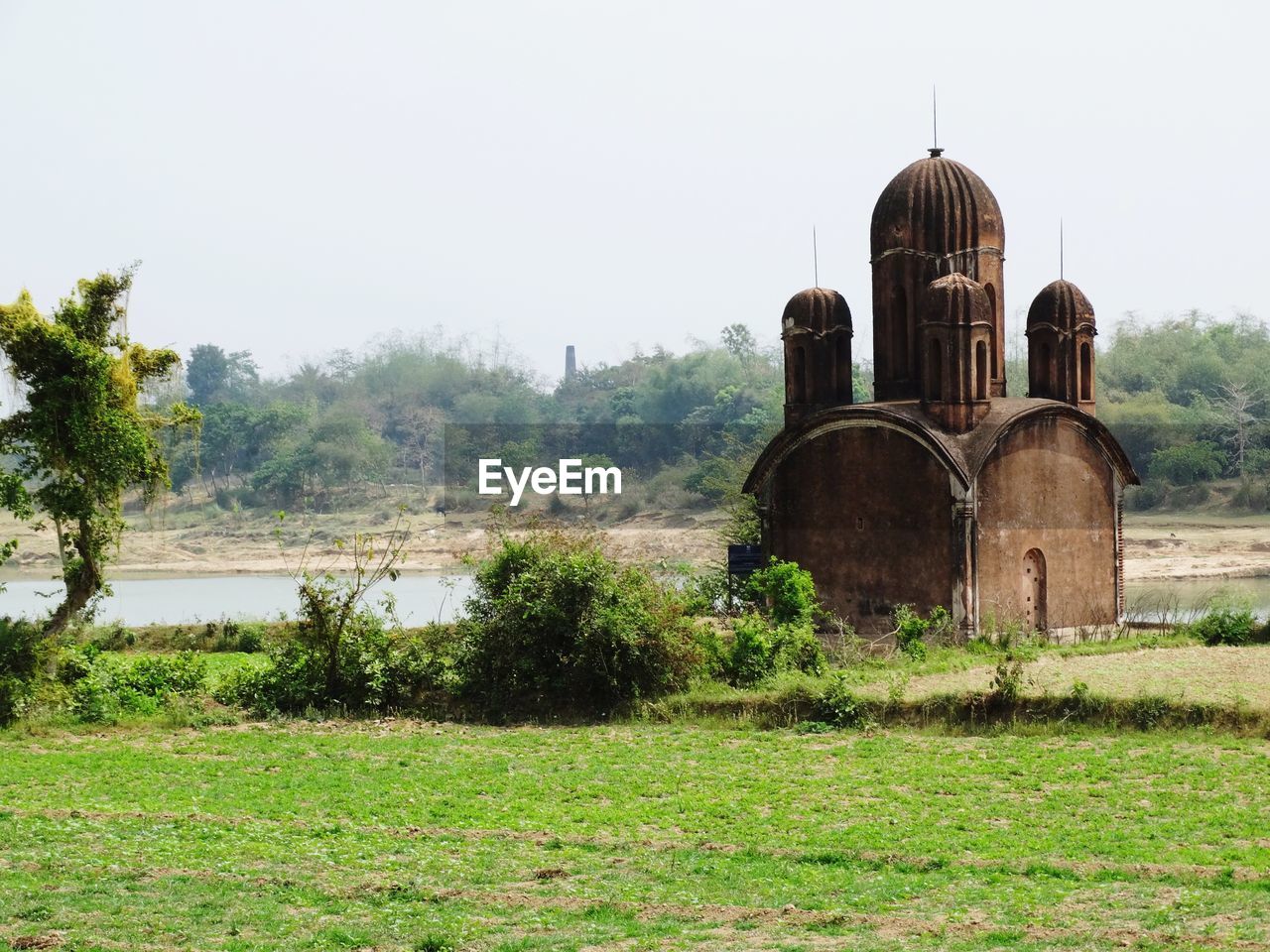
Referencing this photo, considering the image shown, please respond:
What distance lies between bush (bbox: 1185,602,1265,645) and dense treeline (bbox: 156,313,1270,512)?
67.2ft

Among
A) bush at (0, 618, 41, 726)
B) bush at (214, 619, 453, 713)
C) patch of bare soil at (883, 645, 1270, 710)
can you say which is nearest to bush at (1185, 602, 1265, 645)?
patch of bare soil at (883, 645, 1270, 710)

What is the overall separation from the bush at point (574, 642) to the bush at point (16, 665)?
4.49 m

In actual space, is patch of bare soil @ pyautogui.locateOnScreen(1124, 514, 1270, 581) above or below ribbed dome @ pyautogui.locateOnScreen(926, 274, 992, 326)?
below

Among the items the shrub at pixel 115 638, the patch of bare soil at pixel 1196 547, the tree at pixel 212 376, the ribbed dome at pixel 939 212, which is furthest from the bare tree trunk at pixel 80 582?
the tree at pixel 212 376

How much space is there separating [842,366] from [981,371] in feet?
9.45

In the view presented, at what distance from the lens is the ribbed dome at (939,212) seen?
22078 millimetres

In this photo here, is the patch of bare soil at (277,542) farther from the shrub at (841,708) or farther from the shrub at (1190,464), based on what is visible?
the shrub at (841,708)

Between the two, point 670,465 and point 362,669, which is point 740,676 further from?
point 670,465

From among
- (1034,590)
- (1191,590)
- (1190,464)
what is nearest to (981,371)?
(1034,590)

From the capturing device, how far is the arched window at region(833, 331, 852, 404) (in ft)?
74.6

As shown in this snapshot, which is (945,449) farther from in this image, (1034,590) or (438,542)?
(438,542)

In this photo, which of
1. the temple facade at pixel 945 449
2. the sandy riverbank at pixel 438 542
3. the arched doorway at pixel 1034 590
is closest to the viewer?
the temple facade at pixel 945 449

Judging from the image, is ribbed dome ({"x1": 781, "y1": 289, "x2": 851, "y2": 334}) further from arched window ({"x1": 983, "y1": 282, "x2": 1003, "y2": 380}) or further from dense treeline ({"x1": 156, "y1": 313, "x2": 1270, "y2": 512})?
dense treeline ({"x1": 156, "y1": 313, "x2": 1270, "y2": 512})

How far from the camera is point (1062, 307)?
2264 cm
